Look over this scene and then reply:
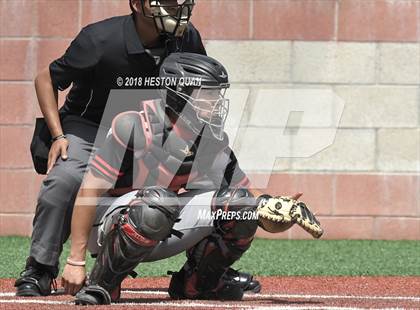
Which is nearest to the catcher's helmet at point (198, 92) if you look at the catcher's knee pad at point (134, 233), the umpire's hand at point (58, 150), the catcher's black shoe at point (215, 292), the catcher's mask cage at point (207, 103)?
the catcher's mask cage at point (207, 103)

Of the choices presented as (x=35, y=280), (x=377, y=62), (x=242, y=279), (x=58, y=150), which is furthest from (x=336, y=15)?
(x=35, y=280)

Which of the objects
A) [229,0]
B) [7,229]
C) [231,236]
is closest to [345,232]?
[229,0]

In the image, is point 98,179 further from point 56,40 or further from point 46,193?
point 56,40

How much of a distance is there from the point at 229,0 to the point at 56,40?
143cm

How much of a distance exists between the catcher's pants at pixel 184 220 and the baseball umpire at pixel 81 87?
0.20 m

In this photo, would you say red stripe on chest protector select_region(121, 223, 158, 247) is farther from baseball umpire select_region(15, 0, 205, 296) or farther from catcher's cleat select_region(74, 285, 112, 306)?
baseball umpire select_region(15, 0, 205, 296)

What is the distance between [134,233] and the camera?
4809mm

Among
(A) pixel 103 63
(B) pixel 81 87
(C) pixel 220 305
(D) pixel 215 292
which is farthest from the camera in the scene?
(B) pixel 81 87

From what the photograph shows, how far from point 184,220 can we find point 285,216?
61cm

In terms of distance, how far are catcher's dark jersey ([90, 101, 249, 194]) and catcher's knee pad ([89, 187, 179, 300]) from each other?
0.74 ft

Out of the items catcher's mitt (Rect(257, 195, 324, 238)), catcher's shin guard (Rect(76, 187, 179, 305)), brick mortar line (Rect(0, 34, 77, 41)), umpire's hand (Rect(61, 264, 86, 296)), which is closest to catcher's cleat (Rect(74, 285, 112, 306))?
catcher's shin guard (Rect(76, 187, 179, 305))

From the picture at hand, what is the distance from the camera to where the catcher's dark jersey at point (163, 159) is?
5070 millimetres

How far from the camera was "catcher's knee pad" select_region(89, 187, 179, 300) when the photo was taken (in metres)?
4.78

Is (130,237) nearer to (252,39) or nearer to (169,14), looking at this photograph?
(169,14)
